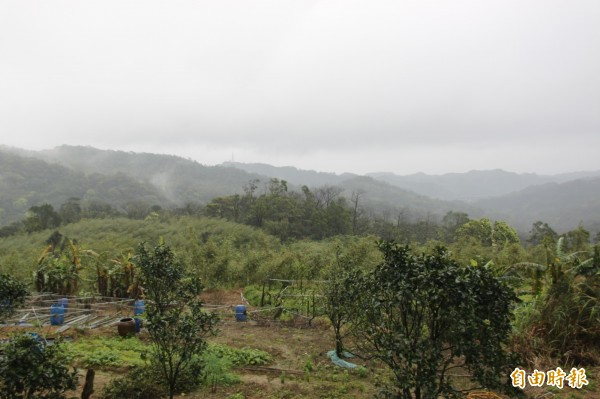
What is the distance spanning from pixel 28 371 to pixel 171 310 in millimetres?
1914

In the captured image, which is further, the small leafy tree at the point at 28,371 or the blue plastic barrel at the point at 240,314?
the blue plastic barrel at the point at 240,314

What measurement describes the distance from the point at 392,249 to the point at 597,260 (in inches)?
290

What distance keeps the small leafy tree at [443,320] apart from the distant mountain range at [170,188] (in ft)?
164

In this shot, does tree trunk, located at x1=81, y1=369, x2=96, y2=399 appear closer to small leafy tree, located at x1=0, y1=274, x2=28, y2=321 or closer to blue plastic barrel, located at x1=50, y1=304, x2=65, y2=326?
small leafy tree, located at x1=0, y1=274, x2=28, y2=321

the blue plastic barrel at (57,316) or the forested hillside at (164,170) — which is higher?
the forested hillside at (164,170)

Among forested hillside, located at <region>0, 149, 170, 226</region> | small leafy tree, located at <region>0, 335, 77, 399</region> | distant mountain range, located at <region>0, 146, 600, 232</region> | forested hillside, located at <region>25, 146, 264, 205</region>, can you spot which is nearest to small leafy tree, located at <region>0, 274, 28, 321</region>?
small leafy tree, located at <region>0, 335, 77, 399</region>

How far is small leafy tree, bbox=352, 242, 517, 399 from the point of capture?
367cm

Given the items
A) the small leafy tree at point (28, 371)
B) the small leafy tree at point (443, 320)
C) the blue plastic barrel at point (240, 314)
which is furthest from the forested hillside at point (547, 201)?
the small leafy tree at point (28, 371)

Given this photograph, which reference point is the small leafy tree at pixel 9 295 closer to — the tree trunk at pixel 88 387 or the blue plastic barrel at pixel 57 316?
the tree trunk at pixel 88 387

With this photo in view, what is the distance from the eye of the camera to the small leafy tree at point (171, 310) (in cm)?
538

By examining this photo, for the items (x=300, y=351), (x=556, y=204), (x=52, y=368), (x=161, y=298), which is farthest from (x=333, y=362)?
(x=556, y=204)

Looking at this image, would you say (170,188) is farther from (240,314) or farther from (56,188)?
(240,314)

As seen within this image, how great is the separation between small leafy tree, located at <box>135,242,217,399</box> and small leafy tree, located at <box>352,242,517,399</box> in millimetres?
2991

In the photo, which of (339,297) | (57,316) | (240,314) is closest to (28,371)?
(339,297)
